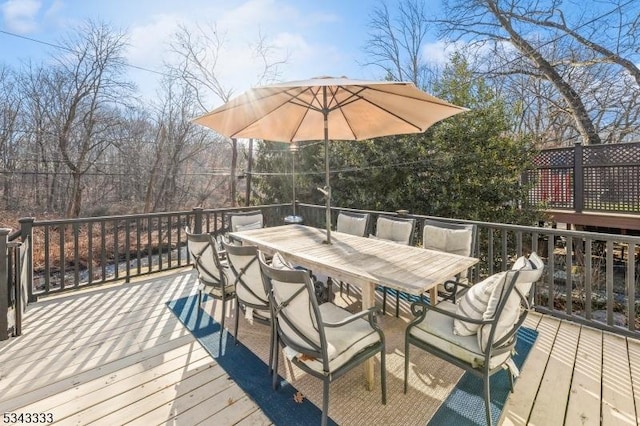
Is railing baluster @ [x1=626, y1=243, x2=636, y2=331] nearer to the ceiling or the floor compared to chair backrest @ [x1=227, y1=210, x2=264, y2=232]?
nearer to the floor

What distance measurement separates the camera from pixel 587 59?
327 inches

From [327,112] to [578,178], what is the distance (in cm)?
657

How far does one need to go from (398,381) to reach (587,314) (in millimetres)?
Answer: 2204

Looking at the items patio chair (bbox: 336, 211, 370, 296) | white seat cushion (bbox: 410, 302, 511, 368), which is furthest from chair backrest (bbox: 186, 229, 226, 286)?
white seat cushion (bbox: 410, 302, 511, 368)

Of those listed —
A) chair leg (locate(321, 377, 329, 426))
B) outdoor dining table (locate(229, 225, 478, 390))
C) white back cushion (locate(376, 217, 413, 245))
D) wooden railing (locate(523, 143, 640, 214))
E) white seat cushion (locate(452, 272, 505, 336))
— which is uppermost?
wooden railing (locate(523, 143, 640, 214))

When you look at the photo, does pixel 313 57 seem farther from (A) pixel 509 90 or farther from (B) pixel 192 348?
(B) pixel 192 348

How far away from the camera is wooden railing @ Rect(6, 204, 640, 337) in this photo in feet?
9.75

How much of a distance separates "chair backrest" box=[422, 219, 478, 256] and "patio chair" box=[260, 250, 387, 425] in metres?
1.67

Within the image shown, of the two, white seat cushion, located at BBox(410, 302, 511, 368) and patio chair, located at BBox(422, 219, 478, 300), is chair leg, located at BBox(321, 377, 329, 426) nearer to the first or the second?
white seat cushion, located at BBox(410, 302, 511, 368)

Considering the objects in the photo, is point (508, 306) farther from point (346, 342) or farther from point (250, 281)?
point (250, 281)

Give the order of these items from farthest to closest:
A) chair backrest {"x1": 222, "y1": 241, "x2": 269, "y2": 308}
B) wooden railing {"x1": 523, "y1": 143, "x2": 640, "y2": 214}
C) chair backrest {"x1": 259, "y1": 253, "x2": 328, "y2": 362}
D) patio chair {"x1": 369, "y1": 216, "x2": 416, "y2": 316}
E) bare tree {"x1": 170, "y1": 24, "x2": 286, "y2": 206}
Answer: bare tree {"x1": 170, "y1": 24, "x2": 286, "y2": 206}
wooden railing {"x1": 523, "y1": 143, "x2": 640, "y2": 214}
patio chair {"x1": 369, "y1": 216, "x2": 416, "y2": 316}
chair backrest {"x1": 222, "y1": 241, "x2": 269, "y2": 308}
chair backrest {"x1": 259, "y1": 253, "x2": 328, "y2": 362}

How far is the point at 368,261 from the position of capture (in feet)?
8.68

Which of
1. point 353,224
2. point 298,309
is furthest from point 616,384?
point 353,224

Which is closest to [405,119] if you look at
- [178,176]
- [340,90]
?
[340,90]
